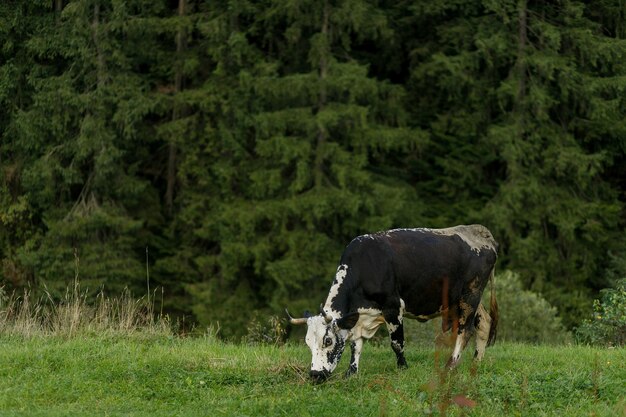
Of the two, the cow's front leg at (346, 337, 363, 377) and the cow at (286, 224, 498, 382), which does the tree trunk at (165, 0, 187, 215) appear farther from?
the cow's front leg at (346, 337, 363, 377)

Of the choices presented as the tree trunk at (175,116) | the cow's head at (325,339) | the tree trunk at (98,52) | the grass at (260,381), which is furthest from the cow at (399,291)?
the tree trunk at (175,116)

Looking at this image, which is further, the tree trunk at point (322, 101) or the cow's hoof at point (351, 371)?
the tree trunk at point (322, 101)

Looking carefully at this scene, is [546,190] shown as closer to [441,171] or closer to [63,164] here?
[441,171]

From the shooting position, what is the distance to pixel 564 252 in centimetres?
3497

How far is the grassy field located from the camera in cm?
1083

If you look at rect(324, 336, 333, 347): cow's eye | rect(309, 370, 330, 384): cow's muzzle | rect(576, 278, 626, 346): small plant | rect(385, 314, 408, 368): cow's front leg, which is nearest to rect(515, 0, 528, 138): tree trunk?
rect(576, 278, 626, 346): small plant

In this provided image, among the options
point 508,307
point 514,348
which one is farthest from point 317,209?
point 514,348

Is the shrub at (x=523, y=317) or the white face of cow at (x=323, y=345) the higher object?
the white face of cow at (x=323, y=345)

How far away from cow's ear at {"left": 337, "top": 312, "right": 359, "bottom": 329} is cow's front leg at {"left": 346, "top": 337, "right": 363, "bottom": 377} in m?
0.28

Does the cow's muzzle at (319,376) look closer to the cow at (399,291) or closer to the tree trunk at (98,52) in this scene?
the cow at (399,291)

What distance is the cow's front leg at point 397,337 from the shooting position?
12656mm

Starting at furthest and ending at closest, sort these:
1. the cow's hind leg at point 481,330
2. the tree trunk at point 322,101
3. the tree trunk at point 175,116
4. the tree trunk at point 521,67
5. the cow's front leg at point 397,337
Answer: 1. the tree trunk at point 175,116
2. the tree trunk at point 521,67
3. the tree trunk at point 322,101
4. the cow's hind leg at point 481,330
5. the cow's front leg at point 397,337

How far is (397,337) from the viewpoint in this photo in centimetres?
1266

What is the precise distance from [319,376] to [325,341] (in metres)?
0.40
